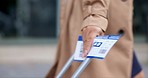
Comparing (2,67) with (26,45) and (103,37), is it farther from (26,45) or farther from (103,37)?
(103,37)

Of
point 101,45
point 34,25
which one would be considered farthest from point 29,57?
point 101,45

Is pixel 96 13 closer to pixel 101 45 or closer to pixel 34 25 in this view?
pixel 101 45

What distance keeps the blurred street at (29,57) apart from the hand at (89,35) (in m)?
5.07

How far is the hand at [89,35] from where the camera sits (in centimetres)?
223

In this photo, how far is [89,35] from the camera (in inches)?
88.2

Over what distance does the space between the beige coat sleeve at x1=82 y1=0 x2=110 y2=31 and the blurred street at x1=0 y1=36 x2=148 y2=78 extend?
4979 millimetres

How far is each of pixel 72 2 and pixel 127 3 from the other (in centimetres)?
36

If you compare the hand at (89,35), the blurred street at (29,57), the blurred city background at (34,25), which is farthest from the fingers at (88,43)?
the blurred city background at (34,25)

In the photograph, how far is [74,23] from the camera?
260cm

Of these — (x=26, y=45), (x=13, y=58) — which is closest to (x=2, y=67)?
(x=13, y=58)

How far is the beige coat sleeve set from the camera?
7.56ft

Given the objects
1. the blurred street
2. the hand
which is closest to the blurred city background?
the blurred street

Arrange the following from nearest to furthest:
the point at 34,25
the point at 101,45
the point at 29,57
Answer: the point at 101,45
the point at 29,57
the point at 34,25

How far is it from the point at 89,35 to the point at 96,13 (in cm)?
17
